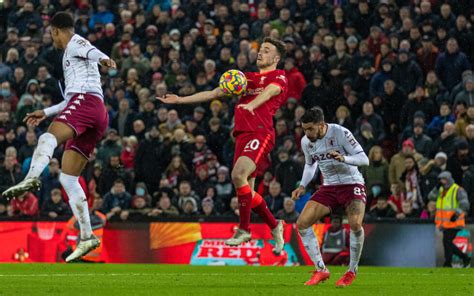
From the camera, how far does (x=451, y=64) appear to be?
81.9 ft

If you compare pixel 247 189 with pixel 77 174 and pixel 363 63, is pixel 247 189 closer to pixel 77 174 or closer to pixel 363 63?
pixel 77 174

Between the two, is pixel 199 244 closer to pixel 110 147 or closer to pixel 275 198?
pixel 275 198

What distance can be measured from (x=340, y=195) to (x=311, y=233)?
0.68 metres

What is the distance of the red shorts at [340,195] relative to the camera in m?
15.3

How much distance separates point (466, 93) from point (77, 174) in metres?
11.7

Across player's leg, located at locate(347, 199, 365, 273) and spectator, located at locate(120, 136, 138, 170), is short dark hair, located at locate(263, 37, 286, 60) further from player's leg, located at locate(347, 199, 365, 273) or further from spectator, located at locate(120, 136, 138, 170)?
spectator, located at locate(120, 136, 138, 170)

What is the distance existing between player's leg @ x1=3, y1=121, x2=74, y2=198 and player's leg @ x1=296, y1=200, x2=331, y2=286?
10.8ft

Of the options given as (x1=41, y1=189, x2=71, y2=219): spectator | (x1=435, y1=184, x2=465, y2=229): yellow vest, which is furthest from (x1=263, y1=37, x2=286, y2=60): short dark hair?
(x1=41, y1=189, x2=71, y2=219): spectator

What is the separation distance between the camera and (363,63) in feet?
84.2

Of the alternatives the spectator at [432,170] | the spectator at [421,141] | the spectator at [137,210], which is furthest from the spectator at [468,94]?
the spectator at [137,210]

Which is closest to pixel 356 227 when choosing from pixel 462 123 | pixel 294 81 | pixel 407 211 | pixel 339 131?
pixel 339 131

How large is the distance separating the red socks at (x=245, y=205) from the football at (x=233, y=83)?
4.18 feet

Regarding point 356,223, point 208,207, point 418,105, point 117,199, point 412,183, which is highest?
point 418,105

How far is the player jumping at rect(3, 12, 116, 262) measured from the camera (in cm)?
1432
